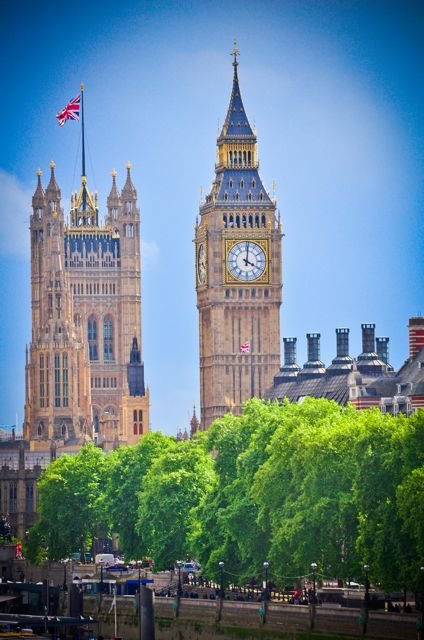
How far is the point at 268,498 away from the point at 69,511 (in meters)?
44.1

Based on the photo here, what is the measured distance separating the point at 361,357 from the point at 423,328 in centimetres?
1790

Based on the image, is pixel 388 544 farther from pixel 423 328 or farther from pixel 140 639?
pixel 423 328

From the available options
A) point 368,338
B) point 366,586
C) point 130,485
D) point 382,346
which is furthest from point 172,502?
point 382,346

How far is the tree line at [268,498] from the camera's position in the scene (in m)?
121

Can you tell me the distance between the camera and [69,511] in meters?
177

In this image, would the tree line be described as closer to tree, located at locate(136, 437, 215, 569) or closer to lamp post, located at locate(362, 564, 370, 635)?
tree, located at locate(136, 437, 215, 569)

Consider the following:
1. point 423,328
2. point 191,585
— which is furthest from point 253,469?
point 423,328

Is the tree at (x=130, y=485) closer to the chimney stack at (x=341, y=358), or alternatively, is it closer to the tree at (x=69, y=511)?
the tree at (x=69, y=511)

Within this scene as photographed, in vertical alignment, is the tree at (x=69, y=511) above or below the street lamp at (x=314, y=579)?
above

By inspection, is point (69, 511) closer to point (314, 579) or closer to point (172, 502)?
point (172, 502)

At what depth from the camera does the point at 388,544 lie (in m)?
119

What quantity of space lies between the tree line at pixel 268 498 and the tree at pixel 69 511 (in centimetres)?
11

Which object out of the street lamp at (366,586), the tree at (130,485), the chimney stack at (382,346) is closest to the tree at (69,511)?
the tree at (130,485)

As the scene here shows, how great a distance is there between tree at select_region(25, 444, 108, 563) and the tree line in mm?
114
